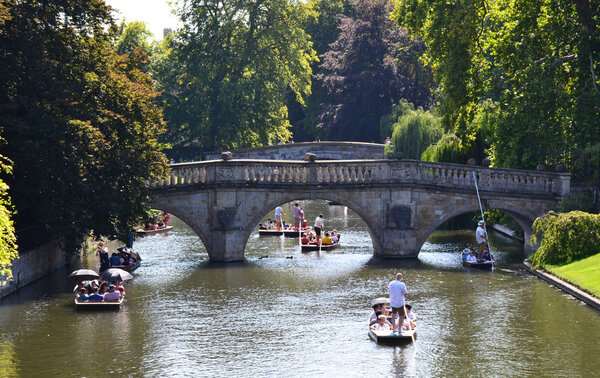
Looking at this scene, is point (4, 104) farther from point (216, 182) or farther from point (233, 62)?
point (233, 62)

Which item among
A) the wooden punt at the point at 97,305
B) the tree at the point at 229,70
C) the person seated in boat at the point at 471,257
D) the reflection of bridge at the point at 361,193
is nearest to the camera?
the wooden punt at the point at 97,305

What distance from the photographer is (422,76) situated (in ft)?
230

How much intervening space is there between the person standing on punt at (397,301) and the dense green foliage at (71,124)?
13579 millimetres

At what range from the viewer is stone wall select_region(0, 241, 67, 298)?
32.0 m

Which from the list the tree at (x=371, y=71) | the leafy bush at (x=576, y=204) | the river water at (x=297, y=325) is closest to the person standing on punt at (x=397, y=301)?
the river water at (x=297, y=325)

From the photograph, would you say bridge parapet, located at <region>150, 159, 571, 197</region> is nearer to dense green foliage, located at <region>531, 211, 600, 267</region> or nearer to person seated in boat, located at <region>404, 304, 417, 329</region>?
dense green foliage, located at <region>531, 211, 600, 267</region>

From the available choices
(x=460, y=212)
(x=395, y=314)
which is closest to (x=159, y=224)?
(x=460, y=212)

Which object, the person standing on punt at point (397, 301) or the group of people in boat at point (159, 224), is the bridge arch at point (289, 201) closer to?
the group of people in boat at point (159, 224)

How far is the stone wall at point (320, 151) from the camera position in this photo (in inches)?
2396

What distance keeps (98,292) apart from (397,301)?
1081 centimetres

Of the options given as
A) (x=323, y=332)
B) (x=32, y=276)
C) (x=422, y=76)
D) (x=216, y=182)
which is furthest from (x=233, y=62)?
(x=323, y=332)

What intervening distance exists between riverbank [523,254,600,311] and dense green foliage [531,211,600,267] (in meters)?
0.55

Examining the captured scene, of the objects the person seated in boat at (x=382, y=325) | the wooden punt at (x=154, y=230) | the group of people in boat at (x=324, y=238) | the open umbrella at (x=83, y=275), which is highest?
the wooden punt at (x=154, y=230)

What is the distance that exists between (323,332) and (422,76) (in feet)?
154
